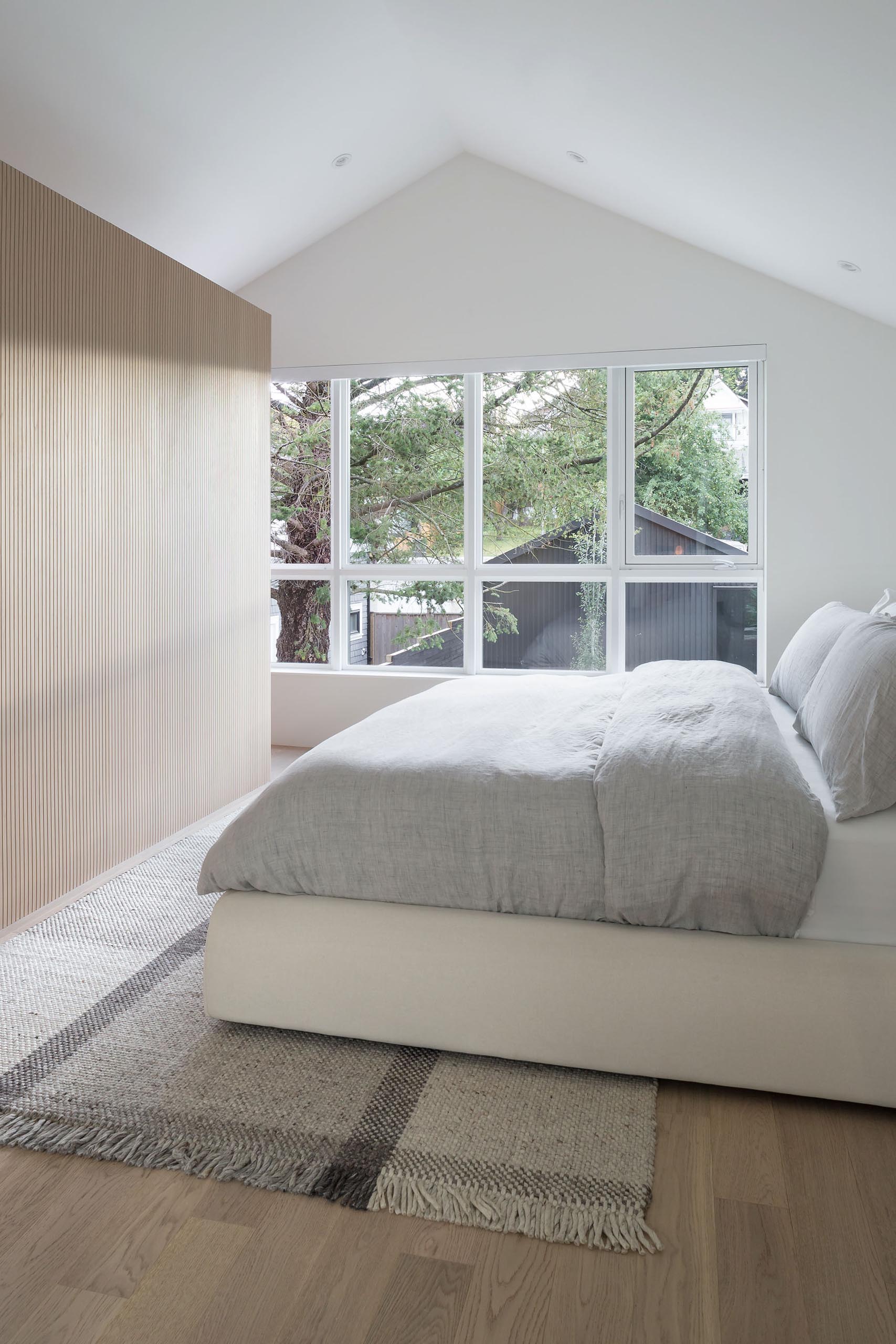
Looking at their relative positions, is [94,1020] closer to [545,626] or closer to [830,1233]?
[830,1233]

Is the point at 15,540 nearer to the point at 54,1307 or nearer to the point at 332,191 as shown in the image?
the point at 54,1307

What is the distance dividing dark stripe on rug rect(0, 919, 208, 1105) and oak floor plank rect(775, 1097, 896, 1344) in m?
1.50

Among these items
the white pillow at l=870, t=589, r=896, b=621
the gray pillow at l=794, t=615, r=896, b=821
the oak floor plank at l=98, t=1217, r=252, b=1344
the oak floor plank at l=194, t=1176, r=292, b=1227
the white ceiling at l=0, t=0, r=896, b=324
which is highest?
the white ceiling at l=0, t=0, r=896, b=324

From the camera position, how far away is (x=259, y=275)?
5125 mm

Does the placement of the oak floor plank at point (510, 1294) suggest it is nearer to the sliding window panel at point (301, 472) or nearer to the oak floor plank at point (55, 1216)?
the oak floor plank at point (55, 1216)

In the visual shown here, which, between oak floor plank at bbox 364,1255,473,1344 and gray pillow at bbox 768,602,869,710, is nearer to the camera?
oak floor plank at bbox 364,1255,473,1344

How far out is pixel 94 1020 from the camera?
2188 mm

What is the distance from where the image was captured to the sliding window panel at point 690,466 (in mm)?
4676

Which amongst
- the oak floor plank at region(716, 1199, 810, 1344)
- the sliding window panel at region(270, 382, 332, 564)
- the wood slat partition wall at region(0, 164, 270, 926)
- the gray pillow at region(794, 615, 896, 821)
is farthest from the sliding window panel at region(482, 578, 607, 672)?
the oak floor plank at region(716, 1199, 810, 1344)

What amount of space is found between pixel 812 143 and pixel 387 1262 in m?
3.30

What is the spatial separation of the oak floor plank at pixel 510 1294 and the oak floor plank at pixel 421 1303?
17mm

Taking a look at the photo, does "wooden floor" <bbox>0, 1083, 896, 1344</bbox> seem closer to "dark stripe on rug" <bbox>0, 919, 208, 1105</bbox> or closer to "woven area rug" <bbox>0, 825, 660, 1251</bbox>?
"woven area rug" <bbox>0, 825, 660, 1251</bbox>

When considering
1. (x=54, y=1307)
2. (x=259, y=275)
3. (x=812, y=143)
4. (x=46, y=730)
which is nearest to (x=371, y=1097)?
(x=54, y=1307)

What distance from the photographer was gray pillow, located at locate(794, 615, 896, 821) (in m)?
1.92
